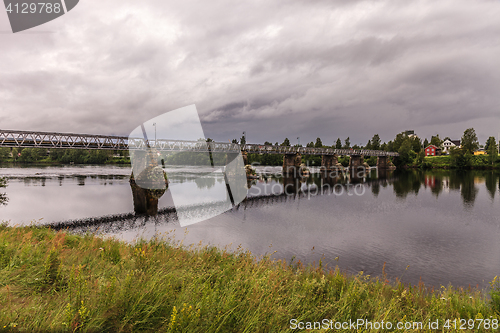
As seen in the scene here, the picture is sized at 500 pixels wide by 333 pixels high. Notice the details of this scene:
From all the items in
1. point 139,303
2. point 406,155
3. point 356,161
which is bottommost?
point 356,161

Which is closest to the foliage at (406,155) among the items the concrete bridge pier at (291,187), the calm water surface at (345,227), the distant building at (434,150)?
the distant building at (434,150)

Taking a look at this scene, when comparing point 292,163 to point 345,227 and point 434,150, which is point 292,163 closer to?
point 345,227

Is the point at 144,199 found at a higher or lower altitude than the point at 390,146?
lower

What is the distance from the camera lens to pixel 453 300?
8523 mm

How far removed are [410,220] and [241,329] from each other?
90.6 ft

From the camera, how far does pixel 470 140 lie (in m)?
116

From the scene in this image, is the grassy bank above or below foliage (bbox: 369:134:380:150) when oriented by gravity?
below

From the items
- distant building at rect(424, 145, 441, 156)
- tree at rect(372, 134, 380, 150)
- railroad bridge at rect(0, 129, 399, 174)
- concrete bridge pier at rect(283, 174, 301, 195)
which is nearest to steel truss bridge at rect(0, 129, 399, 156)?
railroad bridge at rect(0, 129, 399, 174)

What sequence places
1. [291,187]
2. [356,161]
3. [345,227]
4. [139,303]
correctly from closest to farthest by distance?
[139,303], [345,227], [291,187], [356,161]

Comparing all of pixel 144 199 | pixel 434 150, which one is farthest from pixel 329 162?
pixel 144 199

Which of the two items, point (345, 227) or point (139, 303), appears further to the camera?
point (345, 227)

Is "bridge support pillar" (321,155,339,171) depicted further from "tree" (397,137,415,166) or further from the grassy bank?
the grassy bank

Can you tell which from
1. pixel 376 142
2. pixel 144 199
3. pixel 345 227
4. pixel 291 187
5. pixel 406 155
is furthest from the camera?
pixel 376 142

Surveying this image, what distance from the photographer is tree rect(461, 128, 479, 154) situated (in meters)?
116
